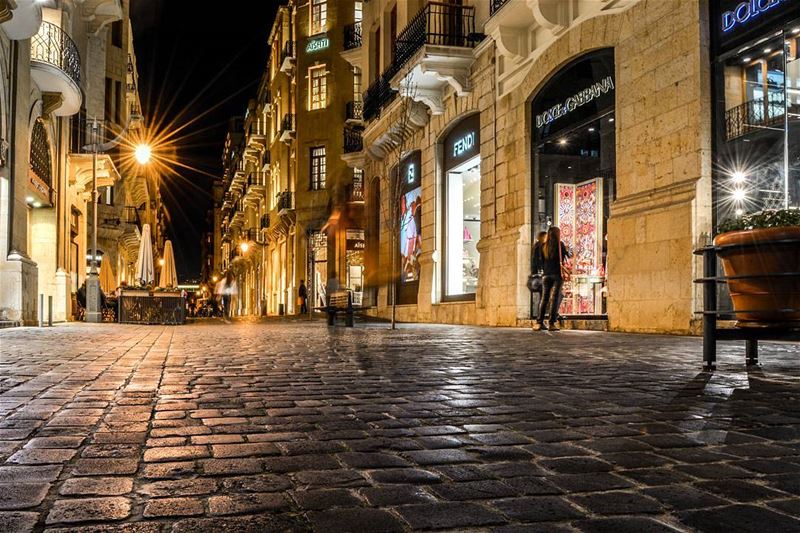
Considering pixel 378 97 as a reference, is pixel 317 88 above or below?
above

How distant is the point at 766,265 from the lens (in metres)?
5.83

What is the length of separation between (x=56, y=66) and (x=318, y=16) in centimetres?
2463

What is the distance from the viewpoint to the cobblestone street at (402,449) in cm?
243

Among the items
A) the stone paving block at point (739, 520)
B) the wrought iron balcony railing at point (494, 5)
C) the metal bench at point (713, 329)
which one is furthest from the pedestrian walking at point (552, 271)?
the stone paving block at point (739, 520)

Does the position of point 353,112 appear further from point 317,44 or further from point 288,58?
point 288,58

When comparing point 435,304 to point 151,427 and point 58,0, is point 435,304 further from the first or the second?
point 151,427

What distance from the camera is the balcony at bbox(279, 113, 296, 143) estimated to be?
44719 mm

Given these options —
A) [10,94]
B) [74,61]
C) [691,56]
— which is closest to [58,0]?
[74,61]

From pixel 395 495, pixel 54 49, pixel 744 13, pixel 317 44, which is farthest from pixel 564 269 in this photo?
pixel 317 44

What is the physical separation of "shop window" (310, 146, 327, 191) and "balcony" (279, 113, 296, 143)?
9.13ft

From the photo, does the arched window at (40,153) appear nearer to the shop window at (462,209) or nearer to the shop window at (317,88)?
the shop window at (462,209)

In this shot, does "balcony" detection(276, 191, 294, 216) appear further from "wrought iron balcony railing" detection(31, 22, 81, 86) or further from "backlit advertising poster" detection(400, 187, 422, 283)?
"wrought iron balcony railing" detection(31, 22, 81, 86)

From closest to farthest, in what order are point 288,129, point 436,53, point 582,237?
point 582,237, point 436,53, point 288,129

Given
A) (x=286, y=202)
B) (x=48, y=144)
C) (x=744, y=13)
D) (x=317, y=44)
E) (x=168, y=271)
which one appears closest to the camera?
(x=744, y=13)
